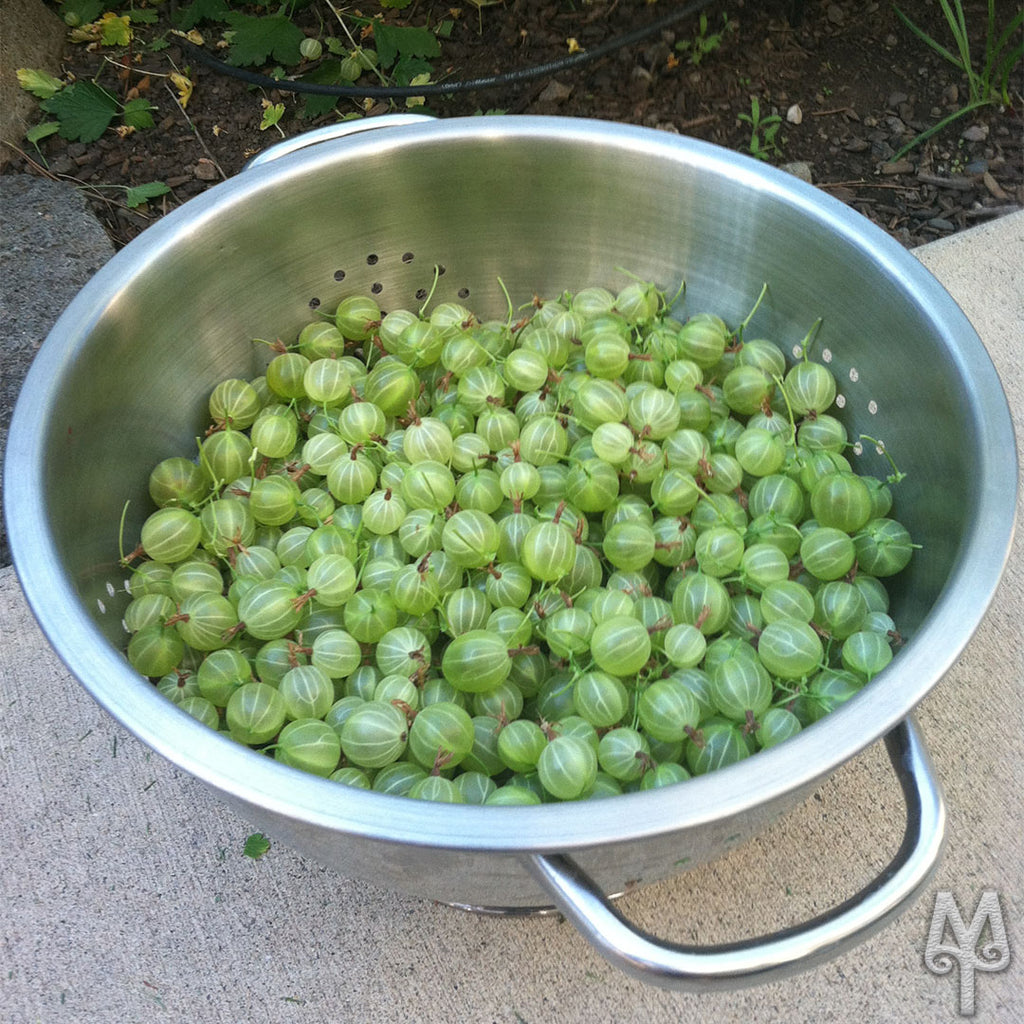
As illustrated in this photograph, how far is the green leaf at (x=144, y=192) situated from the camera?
1340 mm

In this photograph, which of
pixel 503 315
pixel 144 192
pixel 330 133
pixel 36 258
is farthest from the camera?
pixel 144 192

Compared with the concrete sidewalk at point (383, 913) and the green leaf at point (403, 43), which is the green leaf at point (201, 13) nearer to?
the green leaf at point (403, 43)

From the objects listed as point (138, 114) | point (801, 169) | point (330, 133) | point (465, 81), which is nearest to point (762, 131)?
point (801, 169)

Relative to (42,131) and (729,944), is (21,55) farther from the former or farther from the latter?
(729,944)

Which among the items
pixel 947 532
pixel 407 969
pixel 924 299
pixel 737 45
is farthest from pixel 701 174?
pixel 737 45

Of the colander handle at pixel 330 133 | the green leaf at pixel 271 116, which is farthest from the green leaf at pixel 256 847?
the green leaf at pixel 271 116

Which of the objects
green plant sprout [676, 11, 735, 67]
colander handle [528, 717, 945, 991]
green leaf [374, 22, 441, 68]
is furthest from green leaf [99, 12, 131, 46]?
colander handle [528, 717, 945, 991]

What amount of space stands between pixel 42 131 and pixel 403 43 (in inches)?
22.5

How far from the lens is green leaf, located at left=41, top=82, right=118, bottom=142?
1418 millimetres

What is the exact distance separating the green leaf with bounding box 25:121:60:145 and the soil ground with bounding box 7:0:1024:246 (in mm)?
13

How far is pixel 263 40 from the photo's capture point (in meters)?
1.45

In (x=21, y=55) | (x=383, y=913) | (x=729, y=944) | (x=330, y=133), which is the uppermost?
(x=330, y=133)

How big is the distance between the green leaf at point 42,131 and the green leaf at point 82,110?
0.04ft

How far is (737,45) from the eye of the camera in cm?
151
